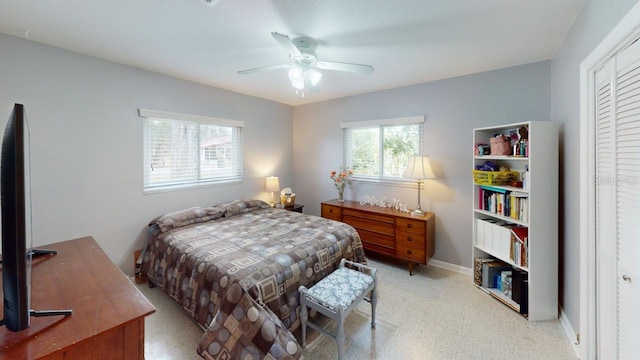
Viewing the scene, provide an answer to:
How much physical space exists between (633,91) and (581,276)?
1.20 m

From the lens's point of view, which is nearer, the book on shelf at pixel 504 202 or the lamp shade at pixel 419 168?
the book on shelf at pixel 504 202

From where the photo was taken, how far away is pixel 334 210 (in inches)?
150

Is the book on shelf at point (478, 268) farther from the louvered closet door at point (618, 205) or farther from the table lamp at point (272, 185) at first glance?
the table lamp at point (272, 185)

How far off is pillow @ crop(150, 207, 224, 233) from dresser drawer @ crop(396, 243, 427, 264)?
2271 mm

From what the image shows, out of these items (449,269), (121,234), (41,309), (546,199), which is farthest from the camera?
(449,269)

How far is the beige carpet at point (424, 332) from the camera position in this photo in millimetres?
1897

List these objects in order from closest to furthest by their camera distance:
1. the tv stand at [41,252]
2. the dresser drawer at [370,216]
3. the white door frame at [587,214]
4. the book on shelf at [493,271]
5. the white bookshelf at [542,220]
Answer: the tv stand at [41,252], the white door frame at [587,214], the white bookshelf at [542,220], the book on shelf at [493,271], the dresser drawer at [370,216]

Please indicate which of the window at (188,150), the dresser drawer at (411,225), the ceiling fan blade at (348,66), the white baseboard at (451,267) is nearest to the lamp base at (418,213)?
the dresser drawer at (411,225)

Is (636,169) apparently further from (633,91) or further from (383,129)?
(383,129)

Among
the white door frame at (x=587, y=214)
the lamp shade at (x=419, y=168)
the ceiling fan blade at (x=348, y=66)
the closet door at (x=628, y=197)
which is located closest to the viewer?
the closet door at (x=628, y=197)

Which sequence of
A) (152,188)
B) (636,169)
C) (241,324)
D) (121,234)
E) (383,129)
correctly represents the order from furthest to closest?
1. (383,129)
2. (152,188)
3. (121,234)
4. (241,324)
5. (636,169)

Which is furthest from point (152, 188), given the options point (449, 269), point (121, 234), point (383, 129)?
point (449, 269)

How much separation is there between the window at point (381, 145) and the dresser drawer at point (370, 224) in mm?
714

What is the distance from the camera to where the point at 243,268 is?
75.4 inches
